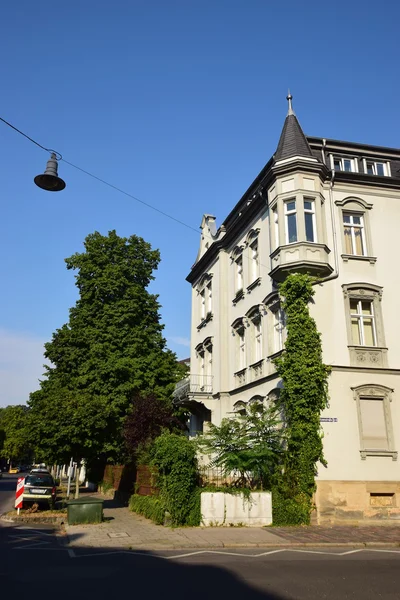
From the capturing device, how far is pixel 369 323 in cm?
1978

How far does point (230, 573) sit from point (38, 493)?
15.2 metres

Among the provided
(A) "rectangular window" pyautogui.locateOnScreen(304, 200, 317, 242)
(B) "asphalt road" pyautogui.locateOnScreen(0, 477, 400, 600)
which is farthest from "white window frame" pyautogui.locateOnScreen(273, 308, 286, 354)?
(B) "asphalt road" pyautogui.locateOnScreen(0, 477, 400, 600)

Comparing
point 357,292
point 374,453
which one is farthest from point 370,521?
point 357,292

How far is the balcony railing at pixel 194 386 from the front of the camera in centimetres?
2737

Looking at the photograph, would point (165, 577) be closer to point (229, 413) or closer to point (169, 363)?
point (229, 413)

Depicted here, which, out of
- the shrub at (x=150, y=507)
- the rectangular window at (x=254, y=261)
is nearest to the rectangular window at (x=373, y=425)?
the shrub at (x=150, y=507)

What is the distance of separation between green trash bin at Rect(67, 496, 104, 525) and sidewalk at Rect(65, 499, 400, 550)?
35cm

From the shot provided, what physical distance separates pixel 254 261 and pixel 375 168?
23.0 feet

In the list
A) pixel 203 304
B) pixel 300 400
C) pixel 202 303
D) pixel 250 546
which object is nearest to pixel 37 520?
pixel 250 546

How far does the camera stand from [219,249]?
2859 cm

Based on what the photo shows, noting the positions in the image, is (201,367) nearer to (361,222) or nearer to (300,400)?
(300,400)

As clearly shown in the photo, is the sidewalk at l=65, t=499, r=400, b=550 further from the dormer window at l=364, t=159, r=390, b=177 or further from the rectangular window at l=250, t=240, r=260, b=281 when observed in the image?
the dormer window at l=364, t=159, r=390, b=177

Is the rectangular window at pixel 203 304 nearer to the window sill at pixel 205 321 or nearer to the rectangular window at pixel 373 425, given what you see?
the window sill at pixel 205 321

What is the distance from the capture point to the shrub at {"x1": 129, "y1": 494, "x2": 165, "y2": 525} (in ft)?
53.7
